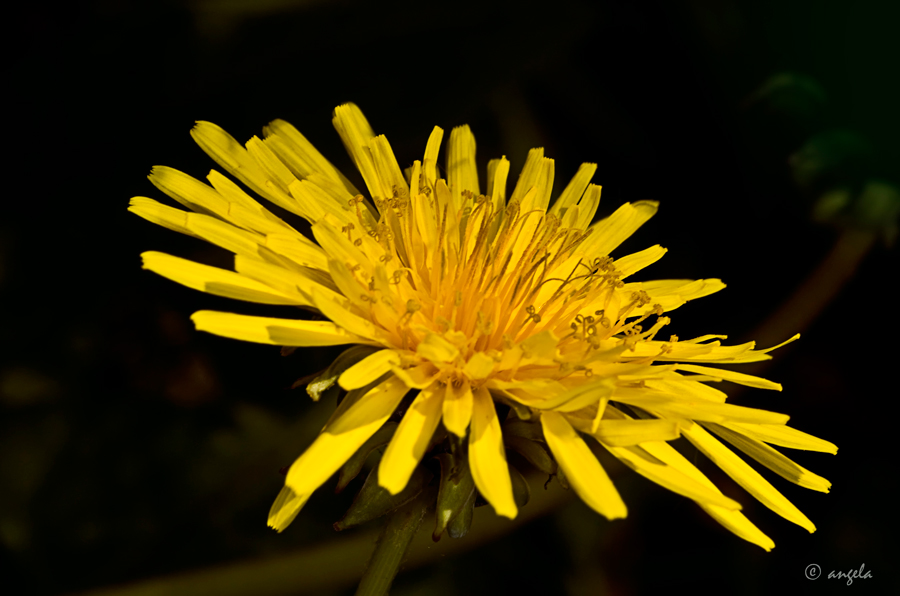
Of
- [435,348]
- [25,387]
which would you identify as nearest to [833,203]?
[435,348]

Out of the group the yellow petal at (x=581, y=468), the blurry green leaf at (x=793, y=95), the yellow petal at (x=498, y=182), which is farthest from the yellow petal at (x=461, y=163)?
the blurry green leaf at (x=793, y=95)

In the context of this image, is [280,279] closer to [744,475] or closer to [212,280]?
[212,280]

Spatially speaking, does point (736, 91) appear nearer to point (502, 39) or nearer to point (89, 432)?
point (502, 39)

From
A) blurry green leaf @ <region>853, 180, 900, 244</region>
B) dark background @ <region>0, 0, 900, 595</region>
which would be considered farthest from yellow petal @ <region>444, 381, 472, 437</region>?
blurry green leaf @ <region>853, 180, 900, 244</region>

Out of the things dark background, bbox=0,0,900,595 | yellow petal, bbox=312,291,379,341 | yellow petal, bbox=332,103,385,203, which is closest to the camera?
yellow petal, bbox=312,291,379,341

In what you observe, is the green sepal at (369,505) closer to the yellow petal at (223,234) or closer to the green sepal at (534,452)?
the green sepal at (534,452)

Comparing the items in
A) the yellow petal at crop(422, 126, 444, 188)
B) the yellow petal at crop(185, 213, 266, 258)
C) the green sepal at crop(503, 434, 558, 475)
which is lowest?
the green sepal at crop(503, 434, 558, 475)

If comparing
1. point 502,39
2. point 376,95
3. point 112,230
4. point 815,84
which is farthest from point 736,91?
point 112,230

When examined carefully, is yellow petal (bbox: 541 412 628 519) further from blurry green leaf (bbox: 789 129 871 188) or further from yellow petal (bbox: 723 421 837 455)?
blurry green leaf (bbox: 789 129 871 188)
